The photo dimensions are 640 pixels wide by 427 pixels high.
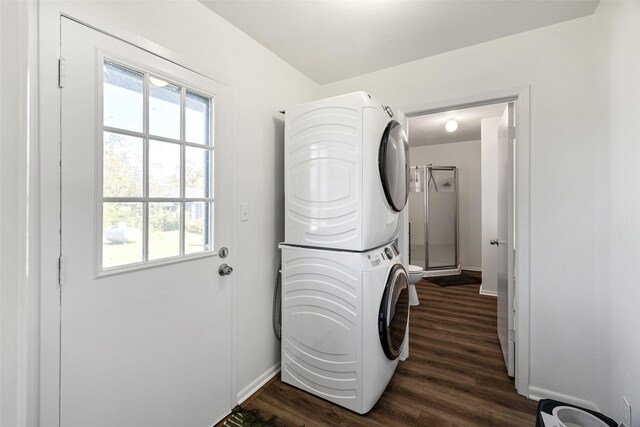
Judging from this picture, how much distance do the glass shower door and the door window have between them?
14.6 feet

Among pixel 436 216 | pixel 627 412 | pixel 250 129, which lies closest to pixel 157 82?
pixel 250 129

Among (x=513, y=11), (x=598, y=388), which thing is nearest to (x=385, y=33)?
(x=513, y=11)

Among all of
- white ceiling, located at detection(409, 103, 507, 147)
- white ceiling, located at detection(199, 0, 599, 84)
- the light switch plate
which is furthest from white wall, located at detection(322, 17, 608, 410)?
the light switch plate

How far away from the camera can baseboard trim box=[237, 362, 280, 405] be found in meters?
1.83

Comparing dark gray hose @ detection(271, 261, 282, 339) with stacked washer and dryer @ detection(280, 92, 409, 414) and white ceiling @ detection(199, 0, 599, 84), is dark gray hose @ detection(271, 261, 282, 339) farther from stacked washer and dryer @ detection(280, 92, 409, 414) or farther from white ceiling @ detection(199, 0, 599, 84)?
white ceiling @ detection(199, 0, 599, 84)

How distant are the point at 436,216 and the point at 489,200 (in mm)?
1251

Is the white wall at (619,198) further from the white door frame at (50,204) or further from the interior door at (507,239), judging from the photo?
the white door frame at (50,204)

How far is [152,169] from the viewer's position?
4.41 feet

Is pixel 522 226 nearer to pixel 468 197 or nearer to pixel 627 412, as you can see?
pixel 627 412

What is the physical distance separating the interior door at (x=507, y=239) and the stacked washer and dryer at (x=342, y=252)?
799 mm

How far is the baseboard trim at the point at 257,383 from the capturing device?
183 centimetres

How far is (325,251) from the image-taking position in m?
1.79

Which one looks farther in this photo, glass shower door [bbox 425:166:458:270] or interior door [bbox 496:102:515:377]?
glass shower door [bbox 425:166:458:270]

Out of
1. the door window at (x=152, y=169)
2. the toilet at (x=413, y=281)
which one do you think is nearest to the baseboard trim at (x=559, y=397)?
the toilet at (x=413, y=281)
